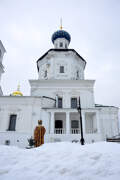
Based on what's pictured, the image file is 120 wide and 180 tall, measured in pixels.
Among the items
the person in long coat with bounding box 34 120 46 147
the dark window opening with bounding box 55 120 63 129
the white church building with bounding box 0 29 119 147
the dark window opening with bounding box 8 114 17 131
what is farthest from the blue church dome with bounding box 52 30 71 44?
the person in long coat with bounding box 34 120 46 147

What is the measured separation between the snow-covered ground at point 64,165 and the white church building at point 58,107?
489 inches

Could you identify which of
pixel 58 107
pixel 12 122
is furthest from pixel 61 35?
pixel 12 122

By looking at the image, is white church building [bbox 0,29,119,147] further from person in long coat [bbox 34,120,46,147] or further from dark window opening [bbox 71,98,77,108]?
person in long coat [bbox 34,120,46,147]

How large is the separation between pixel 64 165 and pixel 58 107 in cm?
1718

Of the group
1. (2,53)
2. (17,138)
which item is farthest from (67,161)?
(2,53)

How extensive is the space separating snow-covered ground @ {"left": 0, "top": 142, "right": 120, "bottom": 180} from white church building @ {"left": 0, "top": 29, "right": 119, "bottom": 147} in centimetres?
1243

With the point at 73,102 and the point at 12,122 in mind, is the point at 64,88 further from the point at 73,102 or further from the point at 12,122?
the point at 12,122

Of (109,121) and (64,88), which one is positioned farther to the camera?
(109,121)

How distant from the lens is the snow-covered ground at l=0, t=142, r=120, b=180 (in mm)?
3500

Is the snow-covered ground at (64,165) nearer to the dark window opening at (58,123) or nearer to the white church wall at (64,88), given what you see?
the dark window opening at (58,123)

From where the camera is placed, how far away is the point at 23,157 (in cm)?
505

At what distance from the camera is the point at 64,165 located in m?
4.08

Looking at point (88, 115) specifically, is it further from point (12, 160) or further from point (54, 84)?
point (12, 160)

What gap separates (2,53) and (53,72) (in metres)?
10.6
